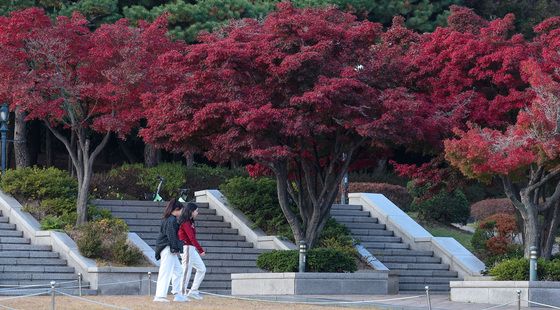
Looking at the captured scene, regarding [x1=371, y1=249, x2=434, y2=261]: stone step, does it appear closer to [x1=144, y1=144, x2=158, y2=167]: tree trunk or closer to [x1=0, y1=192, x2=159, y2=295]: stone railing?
[x1=0, y1=192, x2=159, y2=295]: stone railing

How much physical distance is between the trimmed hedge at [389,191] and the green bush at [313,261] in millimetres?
12598

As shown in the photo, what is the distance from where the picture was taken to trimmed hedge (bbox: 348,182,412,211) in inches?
1433

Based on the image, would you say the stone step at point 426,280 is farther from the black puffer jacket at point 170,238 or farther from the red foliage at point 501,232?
the black puffer jacket at point 170,238

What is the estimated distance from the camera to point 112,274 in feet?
76.5

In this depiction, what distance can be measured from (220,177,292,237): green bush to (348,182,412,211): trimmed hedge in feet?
24.3

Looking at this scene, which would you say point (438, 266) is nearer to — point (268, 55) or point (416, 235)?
point (416, 235)

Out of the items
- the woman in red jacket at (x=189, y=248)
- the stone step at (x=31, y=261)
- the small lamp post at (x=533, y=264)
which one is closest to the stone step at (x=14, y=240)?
the stone step at (x=31, y=261)

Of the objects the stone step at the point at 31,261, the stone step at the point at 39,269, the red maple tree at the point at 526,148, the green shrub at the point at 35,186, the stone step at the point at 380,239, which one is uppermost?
the red maple tree at the point at 526,148

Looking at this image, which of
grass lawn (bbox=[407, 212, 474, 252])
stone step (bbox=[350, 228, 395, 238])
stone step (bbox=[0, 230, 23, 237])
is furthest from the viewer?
grass lawn (bbox=[407, 212, 474, 252])

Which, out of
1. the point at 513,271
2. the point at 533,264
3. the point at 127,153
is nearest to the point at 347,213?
the point at 513,271

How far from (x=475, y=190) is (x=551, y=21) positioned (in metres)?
15.2

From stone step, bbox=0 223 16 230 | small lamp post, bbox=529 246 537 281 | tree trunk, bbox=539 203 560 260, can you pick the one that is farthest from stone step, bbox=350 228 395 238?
small lamp post, bbox=529 246 537 281

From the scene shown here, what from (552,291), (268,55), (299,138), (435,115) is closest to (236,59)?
(268,55)

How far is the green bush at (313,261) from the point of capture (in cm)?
2336
